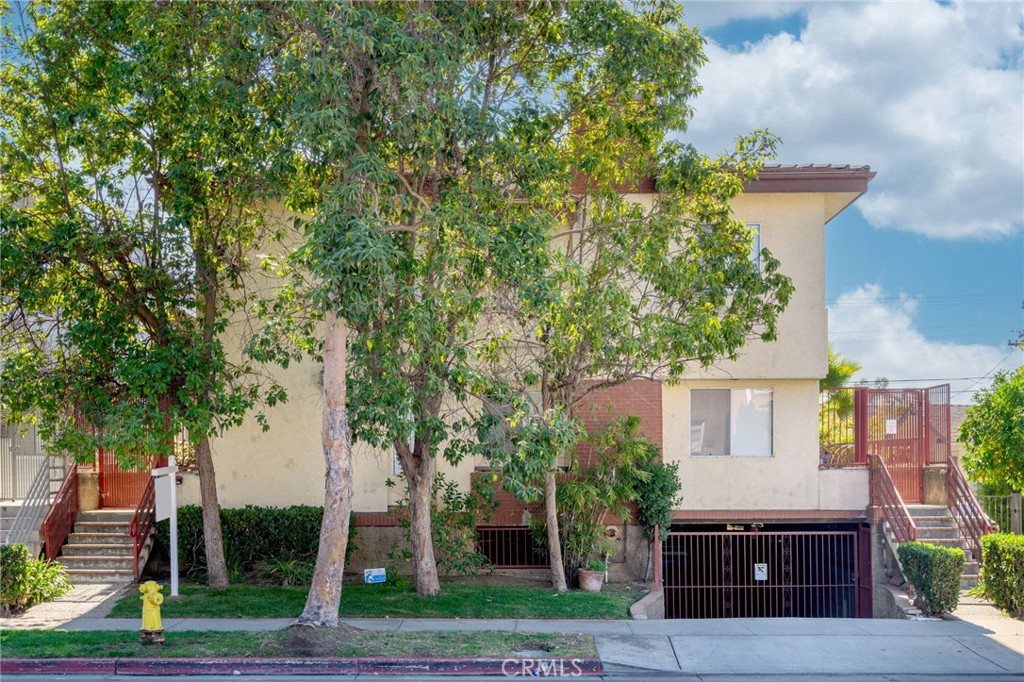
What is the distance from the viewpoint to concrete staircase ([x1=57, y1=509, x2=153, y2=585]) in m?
17.7

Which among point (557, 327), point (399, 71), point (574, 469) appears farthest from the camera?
point (574, 469)

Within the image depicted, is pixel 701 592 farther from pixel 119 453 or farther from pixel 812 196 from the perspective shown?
pixel 119 453

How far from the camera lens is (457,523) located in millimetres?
17484

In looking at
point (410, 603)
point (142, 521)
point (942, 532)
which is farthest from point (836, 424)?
point (142, 521)

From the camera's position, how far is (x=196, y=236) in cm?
Answer: 1616

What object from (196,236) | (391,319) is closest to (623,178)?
(391,319)

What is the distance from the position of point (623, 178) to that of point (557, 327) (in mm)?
2975

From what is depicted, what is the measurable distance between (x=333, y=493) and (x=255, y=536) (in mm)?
5827

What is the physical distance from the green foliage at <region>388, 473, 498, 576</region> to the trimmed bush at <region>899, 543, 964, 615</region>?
22.6 feet

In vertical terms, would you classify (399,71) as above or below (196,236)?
above

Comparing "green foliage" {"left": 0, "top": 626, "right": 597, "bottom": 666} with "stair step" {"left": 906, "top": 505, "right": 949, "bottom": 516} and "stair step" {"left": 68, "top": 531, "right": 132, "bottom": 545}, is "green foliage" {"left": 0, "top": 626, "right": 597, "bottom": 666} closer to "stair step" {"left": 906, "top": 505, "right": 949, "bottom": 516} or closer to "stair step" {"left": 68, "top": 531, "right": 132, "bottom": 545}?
"stair step" {"left": 68, "top": 531, "right": 132, "bottom": 545}

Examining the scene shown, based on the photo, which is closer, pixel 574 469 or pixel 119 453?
pixel 119 453

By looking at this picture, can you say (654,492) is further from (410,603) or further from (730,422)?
(410,603)

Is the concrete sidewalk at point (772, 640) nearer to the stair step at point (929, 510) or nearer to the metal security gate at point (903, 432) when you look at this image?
the stair step at point (929, 510)
